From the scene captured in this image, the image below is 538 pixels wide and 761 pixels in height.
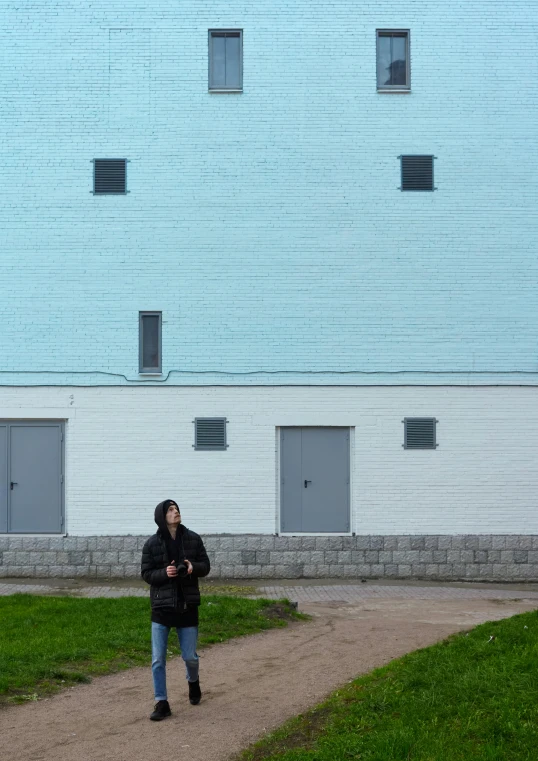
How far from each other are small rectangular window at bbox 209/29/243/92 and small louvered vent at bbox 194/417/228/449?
19.0 ft

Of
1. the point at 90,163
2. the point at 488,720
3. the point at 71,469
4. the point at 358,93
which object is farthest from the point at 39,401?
the point at 488,720

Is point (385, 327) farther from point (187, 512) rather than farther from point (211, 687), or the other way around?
point (211, 687)

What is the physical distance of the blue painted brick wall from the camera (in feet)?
54.7

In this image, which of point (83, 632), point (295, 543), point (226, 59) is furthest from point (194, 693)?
point (226, 59)

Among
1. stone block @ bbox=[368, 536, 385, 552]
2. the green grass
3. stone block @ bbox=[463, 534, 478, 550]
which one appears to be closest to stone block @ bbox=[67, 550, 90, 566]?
stone block @ bbox=[368, 536, 385, 552]

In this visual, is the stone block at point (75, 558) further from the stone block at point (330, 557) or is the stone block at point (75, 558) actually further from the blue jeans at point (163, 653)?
the blue jeans at point (163, 653)

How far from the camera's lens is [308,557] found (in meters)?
16.3

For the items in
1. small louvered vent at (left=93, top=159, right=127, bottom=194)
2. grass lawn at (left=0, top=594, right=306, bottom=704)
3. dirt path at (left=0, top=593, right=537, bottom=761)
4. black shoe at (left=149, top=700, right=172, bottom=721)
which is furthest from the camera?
small louvered vent at (left=93, top=159, right=127, bottom=194)

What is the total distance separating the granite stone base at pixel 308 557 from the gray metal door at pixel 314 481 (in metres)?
0.29

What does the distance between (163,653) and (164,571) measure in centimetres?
67

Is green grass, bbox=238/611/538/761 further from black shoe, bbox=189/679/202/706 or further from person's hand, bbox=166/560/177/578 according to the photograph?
person's hand, bbox=166/560/177/578

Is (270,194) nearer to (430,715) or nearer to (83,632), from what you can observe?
Result: (83,632)

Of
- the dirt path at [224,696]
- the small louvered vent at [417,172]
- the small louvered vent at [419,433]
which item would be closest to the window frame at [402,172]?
the small louvered vent at [417,172]

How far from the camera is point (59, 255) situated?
54.9ft
